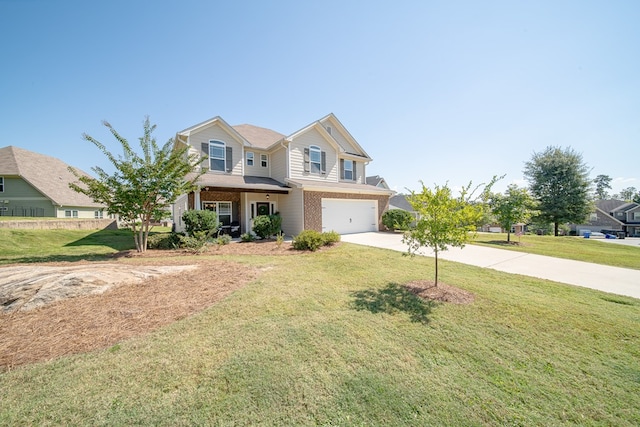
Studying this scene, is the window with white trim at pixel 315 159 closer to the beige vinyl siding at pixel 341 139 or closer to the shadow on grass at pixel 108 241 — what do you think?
the beige vinyl siding at pixel 341 139

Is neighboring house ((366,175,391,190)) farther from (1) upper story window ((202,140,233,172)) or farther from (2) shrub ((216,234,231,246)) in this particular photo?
(2) shrub ((216,234,231,246))

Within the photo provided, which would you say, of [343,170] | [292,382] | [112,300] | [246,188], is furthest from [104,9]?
[343,170]

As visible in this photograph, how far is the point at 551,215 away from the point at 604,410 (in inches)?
1284

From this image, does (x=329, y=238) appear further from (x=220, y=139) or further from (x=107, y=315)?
(x=220, y=139)

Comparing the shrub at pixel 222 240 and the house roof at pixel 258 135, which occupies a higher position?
the house roof at pixel 258 135

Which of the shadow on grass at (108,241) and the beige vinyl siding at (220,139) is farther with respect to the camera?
the beige vinyl siding at (220,139)

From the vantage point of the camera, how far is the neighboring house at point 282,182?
44.6 feet

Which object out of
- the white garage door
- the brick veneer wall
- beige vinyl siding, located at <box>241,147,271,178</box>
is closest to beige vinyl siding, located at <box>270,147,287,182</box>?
beige vinyl siding, located at <box>241,147,271,178</box>

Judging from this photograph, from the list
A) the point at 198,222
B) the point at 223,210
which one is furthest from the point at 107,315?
the point at 223,210

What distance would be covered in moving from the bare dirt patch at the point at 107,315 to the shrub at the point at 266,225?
248 inches

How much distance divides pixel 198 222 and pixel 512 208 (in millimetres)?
17297

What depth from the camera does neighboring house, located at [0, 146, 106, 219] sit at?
19.3 meters

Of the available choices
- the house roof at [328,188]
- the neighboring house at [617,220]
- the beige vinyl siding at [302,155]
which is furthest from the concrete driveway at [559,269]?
the neighboring house at [617,220]

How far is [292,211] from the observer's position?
47.3 ft
